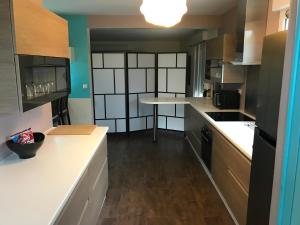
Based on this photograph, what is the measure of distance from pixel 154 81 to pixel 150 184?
3044 mm

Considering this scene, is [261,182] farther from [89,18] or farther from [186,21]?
[89,18]

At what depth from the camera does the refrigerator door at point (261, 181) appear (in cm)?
127

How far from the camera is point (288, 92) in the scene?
0.81 m

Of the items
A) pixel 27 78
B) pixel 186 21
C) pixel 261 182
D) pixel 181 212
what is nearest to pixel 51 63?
pixel 27 78

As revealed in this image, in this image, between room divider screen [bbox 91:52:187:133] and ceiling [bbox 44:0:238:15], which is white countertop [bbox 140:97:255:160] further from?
room divider screen [bbox 91:52:187:133]

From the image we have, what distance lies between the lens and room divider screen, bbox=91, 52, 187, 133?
544cm

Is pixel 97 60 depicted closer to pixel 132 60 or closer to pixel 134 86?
pixel 132 60

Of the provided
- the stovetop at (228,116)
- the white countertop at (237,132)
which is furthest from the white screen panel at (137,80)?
the stovetop at (228,116)

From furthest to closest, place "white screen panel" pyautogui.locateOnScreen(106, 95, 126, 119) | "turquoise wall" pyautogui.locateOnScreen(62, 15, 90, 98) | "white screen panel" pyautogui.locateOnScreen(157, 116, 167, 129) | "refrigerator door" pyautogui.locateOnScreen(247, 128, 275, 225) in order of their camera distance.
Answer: "white screen panel" pyautogui.locateOnScreen(157, 116, 167, 129)
"white screen panel" pyautogui.locateOnScreen(106, 95, 126, 119)
"turquoise wall" pyautogui.locateOnScreen(62, 15, 90, 98)
"refrigerator door" pyautogui.locateOnScreen(247, 128, 275, 225)

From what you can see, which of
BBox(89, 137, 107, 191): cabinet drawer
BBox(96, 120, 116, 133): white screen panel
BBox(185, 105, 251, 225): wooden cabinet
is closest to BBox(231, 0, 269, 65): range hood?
BBox(185, 105, 251, 225): wooden cabinet

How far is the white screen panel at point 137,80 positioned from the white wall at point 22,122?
2951mm

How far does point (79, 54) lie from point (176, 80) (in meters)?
2.17

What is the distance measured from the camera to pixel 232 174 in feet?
8.18

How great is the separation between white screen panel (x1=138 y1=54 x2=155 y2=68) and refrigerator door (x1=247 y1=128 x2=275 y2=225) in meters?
4.43
